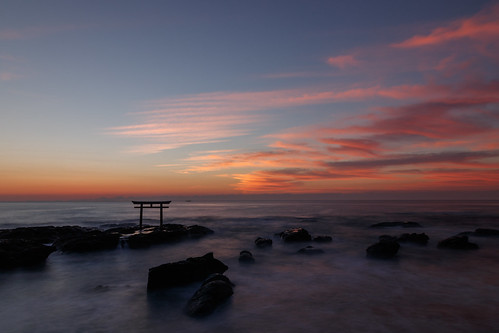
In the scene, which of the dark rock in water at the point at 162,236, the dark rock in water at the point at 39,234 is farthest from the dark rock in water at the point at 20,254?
the dark rock in water at the point at 39,234

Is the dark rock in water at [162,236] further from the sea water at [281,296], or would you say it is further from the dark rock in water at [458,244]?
the dark rock in water at [458,244]

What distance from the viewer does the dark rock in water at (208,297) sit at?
9.16 m

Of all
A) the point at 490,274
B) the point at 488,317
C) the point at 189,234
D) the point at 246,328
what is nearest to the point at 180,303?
the point at 246,328

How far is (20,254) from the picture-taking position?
15.9m

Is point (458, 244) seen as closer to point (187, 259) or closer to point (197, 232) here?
point (187, 259)

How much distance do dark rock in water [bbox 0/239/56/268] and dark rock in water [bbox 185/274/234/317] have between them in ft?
39.2

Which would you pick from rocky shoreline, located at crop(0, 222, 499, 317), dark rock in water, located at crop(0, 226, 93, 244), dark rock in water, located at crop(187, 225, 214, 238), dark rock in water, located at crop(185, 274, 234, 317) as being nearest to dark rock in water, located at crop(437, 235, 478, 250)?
rocky shoreline, located at crop(0, 222, 499, 317)

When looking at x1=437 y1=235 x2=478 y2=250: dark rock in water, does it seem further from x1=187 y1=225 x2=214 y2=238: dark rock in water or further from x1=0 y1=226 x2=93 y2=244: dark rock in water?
x1=0 y1=226 x2=93 y2=244: dark rock in water

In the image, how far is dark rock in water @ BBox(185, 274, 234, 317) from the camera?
916 cm

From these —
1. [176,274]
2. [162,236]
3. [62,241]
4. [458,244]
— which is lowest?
[458,244]

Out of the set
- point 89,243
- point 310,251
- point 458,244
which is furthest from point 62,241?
point 458,244

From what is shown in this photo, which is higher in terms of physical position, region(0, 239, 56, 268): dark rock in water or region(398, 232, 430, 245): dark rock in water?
region(0, 239, 56, 268): dark rock in water

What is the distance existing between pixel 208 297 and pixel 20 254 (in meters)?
13.0

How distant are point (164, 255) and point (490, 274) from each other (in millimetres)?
18555
